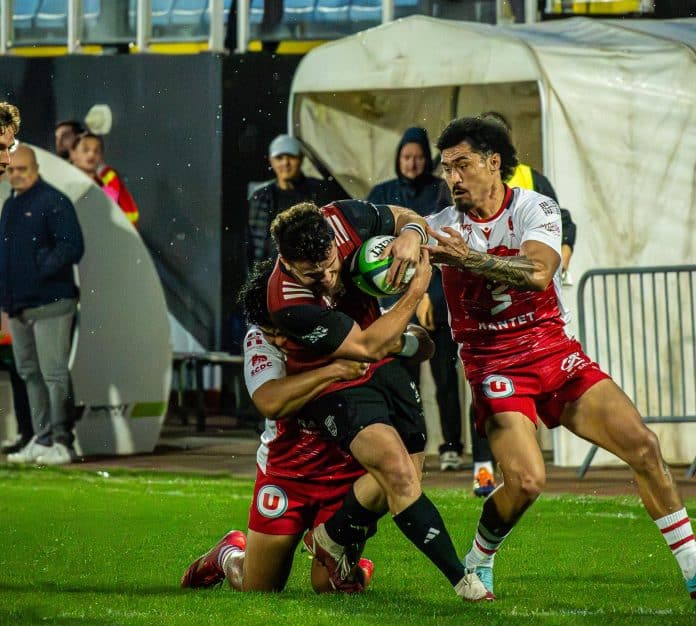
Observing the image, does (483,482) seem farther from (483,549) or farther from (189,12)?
(189,12)

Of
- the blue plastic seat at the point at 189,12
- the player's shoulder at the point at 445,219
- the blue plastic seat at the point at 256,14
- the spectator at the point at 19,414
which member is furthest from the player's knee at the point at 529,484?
the blue plastic seat at the point at 189,12

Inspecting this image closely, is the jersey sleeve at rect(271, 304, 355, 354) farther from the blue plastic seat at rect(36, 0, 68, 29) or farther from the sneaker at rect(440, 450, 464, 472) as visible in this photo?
the blue plastic seat at rect(36, 0, 68, 29)

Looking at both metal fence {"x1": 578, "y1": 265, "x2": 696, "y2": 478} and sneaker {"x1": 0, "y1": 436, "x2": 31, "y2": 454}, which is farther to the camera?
sneaker {"x1": 0, "y1": 436, "x2": 31, "y2": 454}

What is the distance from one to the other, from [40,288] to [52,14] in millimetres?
5401

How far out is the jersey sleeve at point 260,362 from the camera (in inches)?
291

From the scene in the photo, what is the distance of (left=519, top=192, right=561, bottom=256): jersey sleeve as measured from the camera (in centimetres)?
714

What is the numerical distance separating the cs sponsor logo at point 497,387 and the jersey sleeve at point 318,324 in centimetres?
73

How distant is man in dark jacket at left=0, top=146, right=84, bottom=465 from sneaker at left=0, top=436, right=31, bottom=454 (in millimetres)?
452

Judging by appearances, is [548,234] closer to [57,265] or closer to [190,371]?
[57,265]

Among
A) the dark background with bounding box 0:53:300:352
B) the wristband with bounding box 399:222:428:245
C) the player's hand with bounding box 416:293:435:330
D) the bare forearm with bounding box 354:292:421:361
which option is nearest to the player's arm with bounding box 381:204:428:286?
the wristband with bounding box 399:222:428:245

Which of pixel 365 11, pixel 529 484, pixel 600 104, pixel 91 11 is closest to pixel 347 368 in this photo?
pixel 529 484

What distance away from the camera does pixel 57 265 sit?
42.5ft

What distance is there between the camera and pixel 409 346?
7410 mm

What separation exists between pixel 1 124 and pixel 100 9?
10.2m
